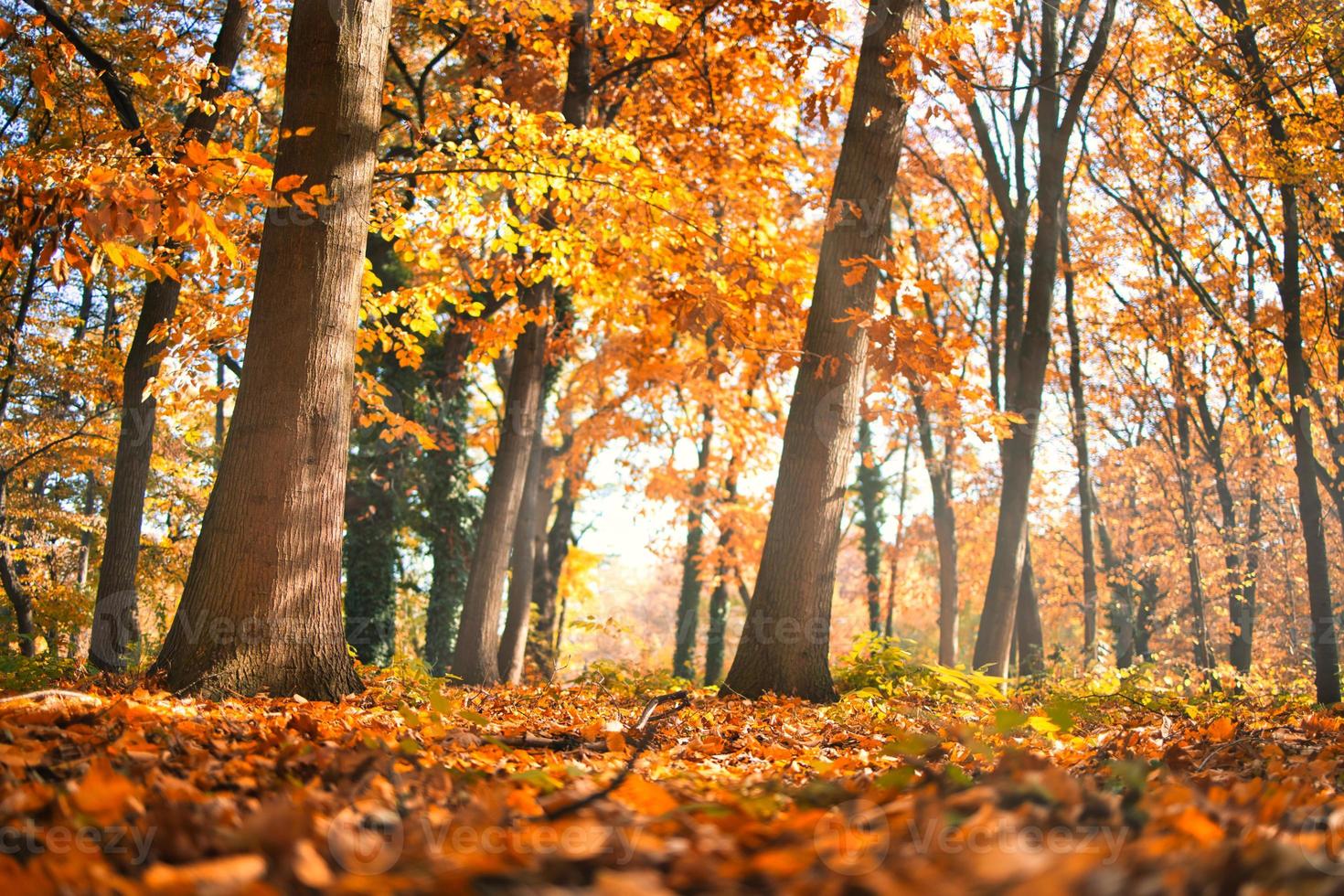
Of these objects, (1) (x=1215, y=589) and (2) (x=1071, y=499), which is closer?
(1) (x=1215, y=589)

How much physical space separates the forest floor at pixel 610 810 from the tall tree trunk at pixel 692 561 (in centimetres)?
1452

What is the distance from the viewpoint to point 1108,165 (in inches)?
653

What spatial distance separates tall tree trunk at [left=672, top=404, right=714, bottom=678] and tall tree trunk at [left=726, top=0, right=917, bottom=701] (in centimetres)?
1081

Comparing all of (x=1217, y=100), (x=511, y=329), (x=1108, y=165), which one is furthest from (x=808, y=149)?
(x=511, y=329)

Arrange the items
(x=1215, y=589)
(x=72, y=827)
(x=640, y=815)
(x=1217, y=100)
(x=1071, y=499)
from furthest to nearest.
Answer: (x=1071, y=499) < (x=1215, y=589) < (x=1217, y=100) < (x=640, y=815) < (x=72, y=827)

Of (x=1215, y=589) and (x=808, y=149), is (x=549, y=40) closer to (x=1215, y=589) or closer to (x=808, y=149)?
(x=808, y=149)

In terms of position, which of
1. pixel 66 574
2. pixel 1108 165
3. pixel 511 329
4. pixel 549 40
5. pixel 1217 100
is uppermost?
pixel 1108 165

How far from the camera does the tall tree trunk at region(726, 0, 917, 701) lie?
6492 mm

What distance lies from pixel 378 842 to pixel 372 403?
22.8ft

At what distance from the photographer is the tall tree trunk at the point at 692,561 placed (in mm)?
18953

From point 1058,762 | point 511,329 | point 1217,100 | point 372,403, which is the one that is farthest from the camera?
point 1217,100

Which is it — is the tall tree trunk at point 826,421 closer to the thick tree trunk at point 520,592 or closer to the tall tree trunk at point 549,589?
the thick tree trunk at point 520,592

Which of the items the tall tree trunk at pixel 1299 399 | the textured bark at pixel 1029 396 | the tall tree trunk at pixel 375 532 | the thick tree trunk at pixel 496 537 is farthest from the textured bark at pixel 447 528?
the tall tree trunk at pixel 1299 399

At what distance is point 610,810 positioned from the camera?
1.91m
